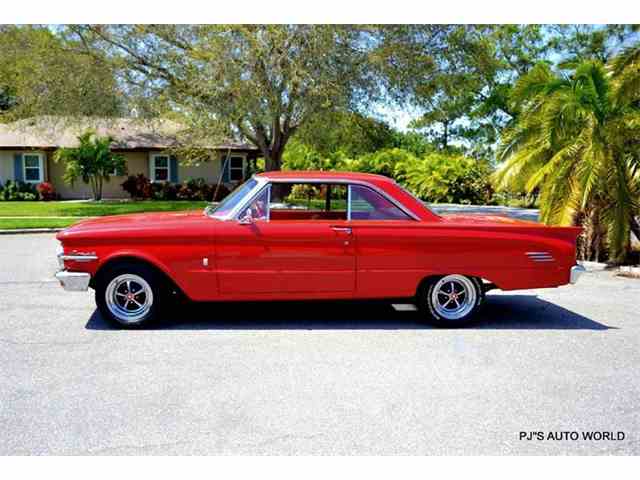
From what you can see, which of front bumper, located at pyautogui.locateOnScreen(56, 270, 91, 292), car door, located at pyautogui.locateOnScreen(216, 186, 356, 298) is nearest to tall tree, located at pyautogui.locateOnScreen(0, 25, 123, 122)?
front bumper, located at pyautogui.locateOnScreen(56, 270, 91, 292)

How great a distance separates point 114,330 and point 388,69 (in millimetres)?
13295

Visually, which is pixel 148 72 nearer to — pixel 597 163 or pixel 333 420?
pixel 597 163

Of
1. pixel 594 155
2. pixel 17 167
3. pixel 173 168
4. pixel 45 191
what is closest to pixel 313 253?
pixel 594 155

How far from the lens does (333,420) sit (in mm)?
3977

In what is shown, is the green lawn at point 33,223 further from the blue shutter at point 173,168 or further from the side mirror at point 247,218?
the side mirror at point 247,218

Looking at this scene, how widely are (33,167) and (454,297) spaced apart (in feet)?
81.8

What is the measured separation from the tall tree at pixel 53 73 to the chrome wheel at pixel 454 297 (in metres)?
16.3

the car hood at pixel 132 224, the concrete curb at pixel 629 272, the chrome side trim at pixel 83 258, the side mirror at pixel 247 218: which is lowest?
the concrete curb at pixel 629 272

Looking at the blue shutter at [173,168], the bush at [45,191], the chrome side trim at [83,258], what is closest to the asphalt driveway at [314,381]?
the chrome side trim at [83,258]

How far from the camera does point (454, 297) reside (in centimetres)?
645

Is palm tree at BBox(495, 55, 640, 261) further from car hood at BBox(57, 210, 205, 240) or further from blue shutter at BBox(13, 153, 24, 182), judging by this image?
blue shutter at BBox(13, 153, 24, 182)

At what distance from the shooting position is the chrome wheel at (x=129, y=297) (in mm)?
6133

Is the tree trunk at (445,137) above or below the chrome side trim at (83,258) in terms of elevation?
above

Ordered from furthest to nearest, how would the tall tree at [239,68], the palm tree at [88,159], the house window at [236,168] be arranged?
1. the house window at [236,168]
2. the palm tree at [88,159]
3. the tall tree at [239,68]
